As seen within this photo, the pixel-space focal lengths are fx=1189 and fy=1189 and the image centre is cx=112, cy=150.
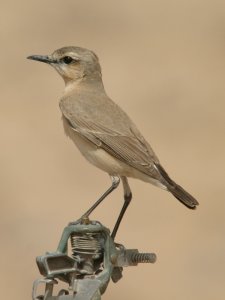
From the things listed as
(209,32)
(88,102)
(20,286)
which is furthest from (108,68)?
A: (88,102)

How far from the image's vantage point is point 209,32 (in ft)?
59.1

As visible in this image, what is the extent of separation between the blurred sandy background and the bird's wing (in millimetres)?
3650

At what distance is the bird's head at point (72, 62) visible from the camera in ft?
29.9

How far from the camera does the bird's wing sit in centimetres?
807

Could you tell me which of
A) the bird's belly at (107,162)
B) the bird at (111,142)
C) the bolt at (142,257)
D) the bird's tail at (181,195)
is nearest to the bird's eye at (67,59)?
the bird at (111,142)

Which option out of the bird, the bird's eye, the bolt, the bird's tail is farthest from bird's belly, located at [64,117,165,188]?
the bolt

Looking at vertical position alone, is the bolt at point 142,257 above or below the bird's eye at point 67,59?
below

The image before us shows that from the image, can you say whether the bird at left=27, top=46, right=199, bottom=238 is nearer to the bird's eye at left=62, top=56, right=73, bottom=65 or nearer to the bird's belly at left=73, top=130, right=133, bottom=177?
the bird's belly at left=73, top=130, right=133, bottom=177

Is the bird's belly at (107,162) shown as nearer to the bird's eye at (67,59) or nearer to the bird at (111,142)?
the bird at (111,142)

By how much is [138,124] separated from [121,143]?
22.4ft

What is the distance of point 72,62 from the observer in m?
9.12

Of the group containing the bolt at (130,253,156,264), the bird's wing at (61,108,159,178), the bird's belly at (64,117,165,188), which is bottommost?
the bolt at (130,253,156,264)

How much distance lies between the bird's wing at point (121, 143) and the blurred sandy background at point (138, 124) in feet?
12.0

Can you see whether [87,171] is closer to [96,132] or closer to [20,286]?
[20,286]
